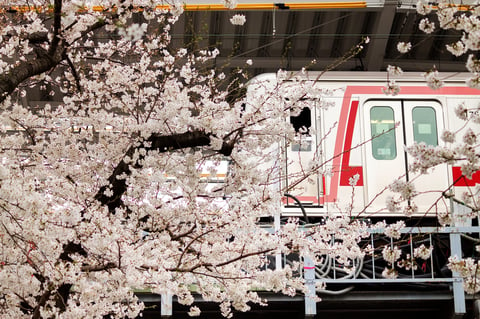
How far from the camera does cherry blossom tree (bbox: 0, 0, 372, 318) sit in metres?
4.90

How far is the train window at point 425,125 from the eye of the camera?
10.4m

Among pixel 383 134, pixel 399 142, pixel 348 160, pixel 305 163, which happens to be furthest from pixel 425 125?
pixel 305 163

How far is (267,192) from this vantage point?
6.33 m

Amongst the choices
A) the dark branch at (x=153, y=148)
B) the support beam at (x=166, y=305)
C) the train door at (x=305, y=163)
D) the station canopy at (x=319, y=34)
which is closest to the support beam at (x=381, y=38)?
the station canopy at (x=319, y=34)

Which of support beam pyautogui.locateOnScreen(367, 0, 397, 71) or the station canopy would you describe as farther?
the station canopy

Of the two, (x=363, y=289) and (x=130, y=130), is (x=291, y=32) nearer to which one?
(x=363, y=289)

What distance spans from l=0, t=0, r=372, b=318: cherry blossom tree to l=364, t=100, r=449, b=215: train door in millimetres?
3509

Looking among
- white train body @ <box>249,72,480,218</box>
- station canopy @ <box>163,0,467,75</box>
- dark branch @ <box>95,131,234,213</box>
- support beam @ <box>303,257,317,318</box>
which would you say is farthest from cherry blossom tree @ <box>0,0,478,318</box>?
station canopy @ <box>163,0,467,75</box>

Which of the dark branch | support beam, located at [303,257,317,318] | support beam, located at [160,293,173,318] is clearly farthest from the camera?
support beam, located at [303,257,317,318]

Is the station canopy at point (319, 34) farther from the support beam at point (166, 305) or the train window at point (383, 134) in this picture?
the support beam at point (166, 305)

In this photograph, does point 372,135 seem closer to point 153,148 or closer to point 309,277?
point 309,277

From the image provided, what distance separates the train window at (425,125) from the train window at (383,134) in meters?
0.36

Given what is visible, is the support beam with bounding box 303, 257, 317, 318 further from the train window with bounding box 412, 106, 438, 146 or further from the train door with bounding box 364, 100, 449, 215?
the train window with bounding box 412, 106, 438, 146

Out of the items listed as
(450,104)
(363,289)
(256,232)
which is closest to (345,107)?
(450,104)
